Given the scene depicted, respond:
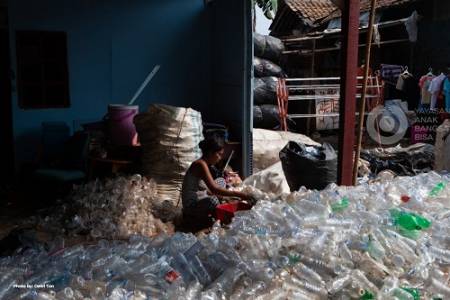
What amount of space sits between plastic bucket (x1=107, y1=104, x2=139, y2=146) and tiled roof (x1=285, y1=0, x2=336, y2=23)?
12276 mm

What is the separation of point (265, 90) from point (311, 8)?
8.70m

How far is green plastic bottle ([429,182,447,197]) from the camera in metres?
5.00

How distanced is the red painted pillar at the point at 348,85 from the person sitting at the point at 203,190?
112cm

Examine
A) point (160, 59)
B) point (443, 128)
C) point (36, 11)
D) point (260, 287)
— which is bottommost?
point (260, 287)

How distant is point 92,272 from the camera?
126 inches

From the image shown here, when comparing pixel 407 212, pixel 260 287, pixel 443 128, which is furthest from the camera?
pixel 443 128

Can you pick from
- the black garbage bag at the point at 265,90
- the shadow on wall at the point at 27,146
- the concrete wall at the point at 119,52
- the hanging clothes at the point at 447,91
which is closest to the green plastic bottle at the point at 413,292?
the concrete wall at the point at 119,52

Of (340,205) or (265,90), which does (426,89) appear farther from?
(340,205)

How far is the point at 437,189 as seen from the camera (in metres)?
5.12

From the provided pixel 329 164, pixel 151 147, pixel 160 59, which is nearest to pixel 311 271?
pixel 329 164

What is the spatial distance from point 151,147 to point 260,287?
14.1 feet

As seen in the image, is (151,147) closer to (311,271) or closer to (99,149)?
(99,149)

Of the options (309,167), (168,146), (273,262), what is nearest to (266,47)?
(168,146)

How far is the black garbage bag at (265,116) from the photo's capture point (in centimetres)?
1170
